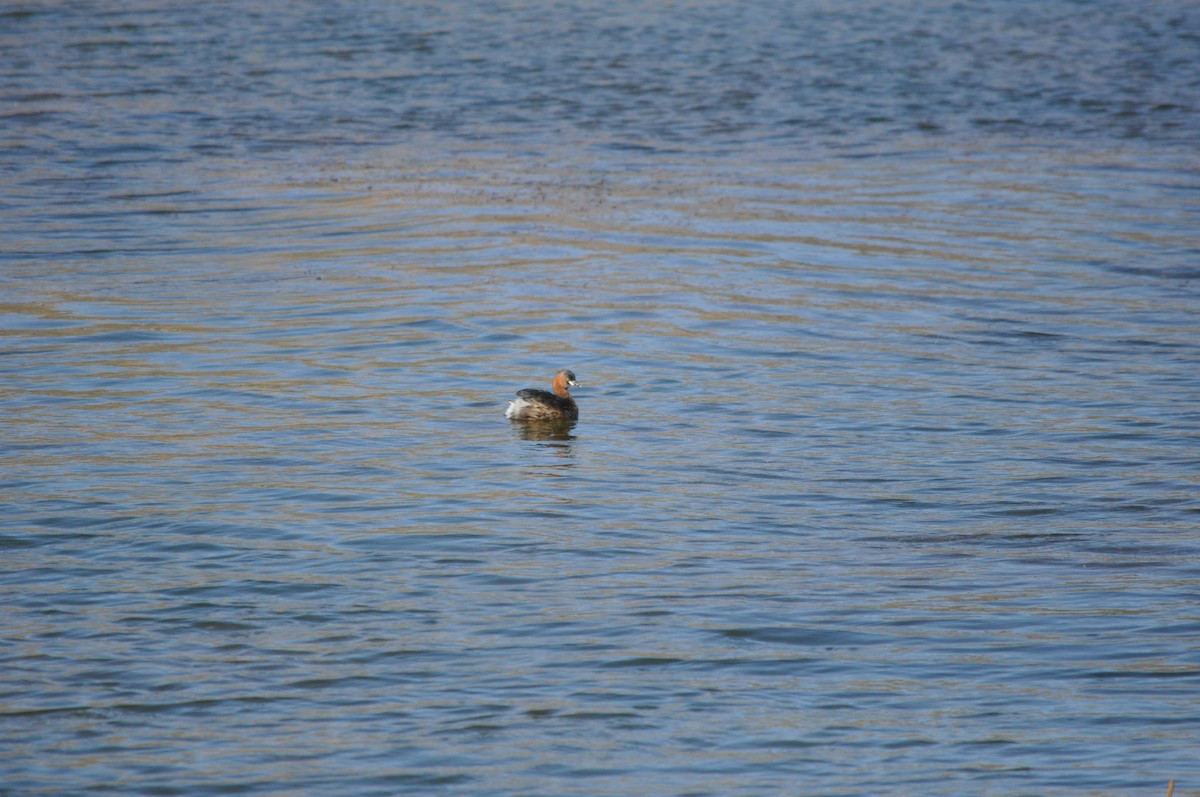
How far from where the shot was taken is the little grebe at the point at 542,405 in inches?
492

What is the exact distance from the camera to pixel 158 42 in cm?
3297

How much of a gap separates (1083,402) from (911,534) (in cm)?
383

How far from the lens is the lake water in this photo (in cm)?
769

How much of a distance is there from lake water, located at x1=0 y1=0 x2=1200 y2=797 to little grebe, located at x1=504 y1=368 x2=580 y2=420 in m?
0.19

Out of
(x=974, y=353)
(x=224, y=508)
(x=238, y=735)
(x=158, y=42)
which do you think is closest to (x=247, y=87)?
(x=158, y=42)

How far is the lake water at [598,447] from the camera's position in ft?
25.2

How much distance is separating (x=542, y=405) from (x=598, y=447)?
0.55m

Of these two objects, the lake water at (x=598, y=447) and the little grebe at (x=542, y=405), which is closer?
the lake water at (x=598, y=447)

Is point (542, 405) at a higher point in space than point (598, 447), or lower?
higher

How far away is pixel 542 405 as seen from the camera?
12523 millimetres

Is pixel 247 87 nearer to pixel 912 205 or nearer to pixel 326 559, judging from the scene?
pixel 912 205

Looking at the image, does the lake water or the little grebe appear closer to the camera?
the lake water

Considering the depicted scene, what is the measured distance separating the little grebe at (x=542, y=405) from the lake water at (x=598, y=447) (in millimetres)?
193

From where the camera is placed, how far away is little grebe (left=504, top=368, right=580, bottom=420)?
12.5 m
